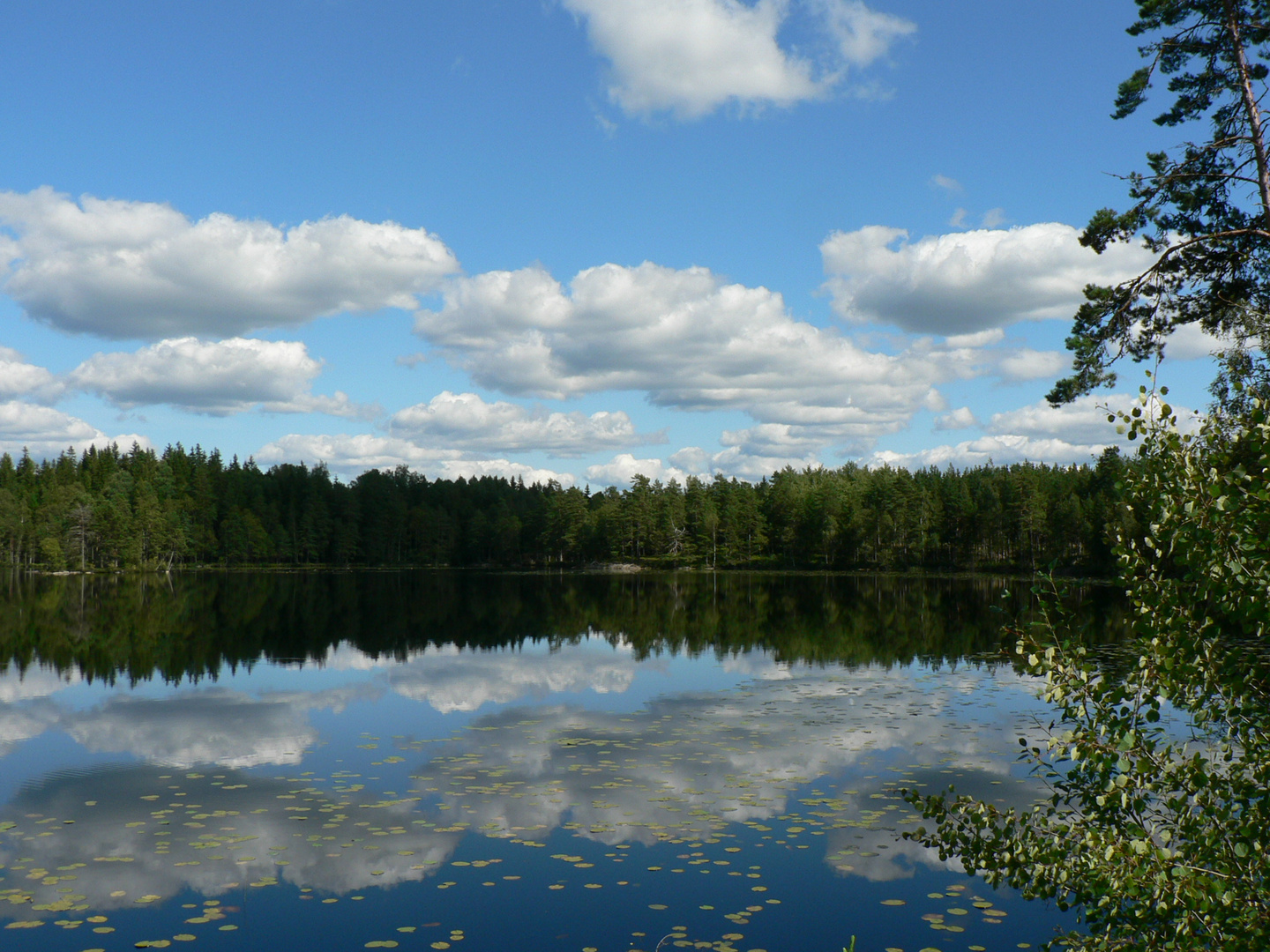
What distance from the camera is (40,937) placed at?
375 inches

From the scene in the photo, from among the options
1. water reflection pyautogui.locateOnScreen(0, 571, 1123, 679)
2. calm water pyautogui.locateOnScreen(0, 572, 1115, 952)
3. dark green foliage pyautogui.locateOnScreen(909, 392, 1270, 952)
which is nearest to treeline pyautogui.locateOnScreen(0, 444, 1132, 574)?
water reflection pyautogui.locateOnScreen(0, 571, 1123, 679)

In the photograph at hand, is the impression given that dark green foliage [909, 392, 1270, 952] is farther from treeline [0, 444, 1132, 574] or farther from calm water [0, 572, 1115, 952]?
treeline [0, 444, 1132, 574]

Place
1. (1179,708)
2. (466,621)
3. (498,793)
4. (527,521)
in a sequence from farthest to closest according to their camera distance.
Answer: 1. (527,521)
2. (466,621)
3. (498,793)
4. (1179,708)

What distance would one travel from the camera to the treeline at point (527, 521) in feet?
379

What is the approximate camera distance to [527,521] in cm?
15350

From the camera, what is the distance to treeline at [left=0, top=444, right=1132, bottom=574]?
379ft

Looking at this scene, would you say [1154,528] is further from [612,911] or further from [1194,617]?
[612,911]

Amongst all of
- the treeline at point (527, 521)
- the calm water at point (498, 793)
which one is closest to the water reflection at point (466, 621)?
the calm water at point (498, 793)

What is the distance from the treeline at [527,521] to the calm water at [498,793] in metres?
80.1

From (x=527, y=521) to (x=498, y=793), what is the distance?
457ft

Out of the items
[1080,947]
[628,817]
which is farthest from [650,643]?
[1080,947]

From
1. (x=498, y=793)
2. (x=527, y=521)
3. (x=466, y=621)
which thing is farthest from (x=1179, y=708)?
(x=527, y=521)

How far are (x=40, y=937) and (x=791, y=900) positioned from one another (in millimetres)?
8044

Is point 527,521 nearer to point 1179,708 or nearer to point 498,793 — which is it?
point 498,793
